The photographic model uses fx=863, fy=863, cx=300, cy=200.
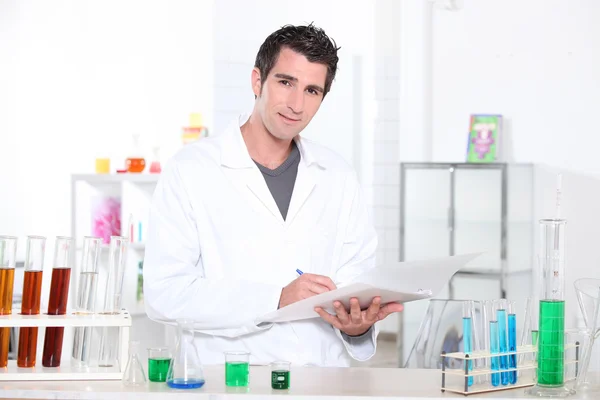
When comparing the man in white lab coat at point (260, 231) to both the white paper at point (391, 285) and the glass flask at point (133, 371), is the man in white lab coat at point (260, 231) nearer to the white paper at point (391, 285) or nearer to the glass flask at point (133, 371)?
the white paper at point (391, 285)

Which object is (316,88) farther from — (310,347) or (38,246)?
(38,246)

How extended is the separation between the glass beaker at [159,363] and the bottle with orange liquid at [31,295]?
28 centimetres

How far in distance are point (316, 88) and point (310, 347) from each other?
2.31ft

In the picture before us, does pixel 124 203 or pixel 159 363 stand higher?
pixel 124 203

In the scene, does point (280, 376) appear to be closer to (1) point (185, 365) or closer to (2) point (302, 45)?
(1) point (185, 365)

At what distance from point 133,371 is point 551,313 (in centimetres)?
90

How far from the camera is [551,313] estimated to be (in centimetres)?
181

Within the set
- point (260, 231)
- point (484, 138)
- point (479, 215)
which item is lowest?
point (260, 231)

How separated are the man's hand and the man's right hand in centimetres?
5

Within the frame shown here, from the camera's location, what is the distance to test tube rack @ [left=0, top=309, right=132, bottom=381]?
1.91 metres

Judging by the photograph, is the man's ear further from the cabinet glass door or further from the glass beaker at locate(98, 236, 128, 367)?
the cabinet glass door

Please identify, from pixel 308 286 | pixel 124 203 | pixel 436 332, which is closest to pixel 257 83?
pixel 308 286

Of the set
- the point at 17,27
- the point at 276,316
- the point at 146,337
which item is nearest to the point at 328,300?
the point at 276,316

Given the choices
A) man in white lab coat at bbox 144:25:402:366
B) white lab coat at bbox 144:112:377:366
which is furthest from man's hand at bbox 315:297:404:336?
white lab coat at bbox 144:112:377:366
